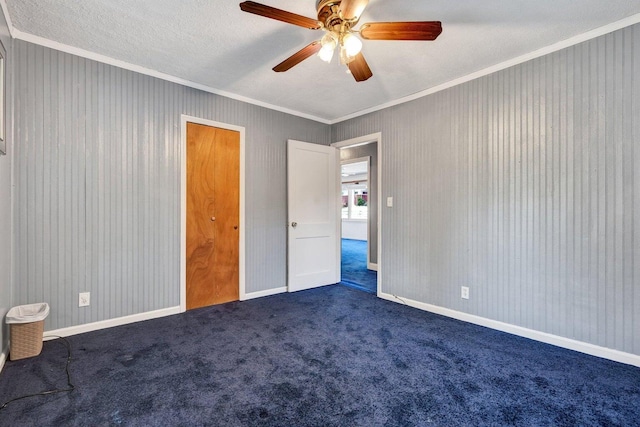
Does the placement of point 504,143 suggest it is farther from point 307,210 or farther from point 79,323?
point 79,323

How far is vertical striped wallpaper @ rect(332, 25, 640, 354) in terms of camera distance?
2.20m

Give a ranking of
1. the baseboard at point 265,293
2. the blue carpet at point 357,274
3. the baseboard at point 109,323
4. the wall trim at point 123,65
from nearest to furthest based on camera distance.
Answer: the wall trim at point 123,65 → the baseboard at point 109,323 → the baseboard at point 265,293 → the blue carpet at point 357,274

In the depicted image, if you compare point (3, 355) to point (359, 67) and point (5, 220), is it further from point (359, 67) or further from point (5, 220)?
point (359, 67)

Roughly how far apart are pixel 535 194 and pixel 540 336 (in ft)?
3.98

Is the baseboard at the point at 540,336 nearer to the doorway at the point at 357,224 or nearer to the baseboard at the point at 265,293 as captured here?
the doorway at the point at 357,224

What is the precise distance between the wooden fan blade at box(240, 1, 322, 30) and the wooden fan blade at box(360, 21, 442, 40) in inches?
12.6

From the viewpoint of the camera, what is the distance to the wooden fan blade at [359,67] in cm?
212

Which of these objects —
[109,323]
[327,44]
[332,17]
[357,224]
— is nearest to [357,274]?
[109,323]

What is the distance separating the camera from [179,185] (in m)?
3.17

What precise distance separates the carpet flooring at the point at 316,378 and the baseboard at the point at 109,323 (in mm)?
78

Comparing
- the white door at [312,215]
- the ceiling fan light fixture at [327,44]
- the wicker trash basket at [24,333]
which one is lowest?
the wicker trash basket at [24,333]

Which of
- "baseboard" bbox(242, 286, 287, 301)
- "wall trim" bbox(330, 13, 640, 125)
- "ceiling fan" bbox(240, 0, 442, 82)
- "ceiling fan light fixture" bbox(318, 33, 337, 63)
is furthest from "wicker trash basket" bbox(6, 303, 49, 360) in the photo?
"wall trim" bbox(330, 13, 640, 125)

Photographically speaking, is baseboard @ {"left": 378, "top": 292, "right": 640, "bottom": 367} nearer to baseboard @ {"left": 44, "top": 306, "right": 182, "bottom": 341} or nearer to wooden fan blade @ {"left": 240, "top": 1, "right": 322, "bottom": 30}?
baseboard @ {"left": 44, "top": 306, "right": 182, "bottom": 341}

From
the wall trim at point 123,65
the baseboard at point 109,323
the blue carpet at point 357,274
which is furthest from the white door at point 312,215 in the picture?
the baseboard at point 109,323
